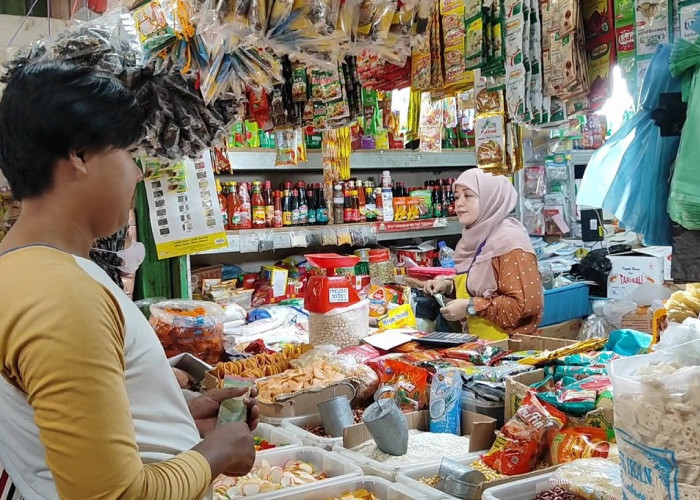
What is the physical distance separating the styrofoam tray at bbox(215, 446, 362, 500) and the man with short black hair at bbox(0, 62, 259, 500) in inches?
26.4

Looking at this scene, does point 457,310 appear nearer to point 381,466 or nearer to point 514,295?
point 514,295

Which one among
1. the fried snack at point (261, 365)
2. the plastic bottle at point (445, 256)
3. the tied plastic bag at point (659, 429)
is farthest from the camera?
the plastic bottle at point (445, 256)

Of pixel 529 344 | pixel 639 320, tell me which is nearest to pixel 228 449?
pixel 529 344

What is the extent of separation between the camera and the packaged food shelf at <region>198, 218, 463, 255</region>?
15.0 ft

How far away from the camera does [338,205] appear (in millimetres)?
5168

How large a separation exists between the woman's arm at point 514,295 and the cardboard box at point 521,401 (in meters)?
1.24

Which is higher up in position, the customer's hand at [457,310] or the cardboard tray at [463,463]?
the customer's hand at [457,310]

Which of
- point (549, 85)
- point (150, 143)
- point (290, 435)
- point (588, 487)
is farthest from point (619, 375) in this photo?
point (150, 143)

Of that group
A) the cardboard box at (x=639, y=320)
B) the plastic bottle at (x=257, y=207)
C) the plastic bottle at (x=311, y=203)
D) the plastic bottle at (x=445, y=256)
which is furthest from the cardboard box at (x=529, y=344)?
the plastic bottle at (x=445, y=256)

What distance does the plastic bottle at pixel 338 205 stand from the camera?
5.14 m

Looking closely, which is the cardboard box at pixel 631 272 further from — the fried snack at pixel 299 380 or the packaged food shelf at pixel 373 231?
the fried snack at pixel 299 380

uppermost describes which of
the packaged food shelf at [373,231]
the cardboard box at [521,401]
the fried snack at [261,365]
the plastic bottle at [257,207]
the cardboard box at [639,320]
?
the plastic bottle at [257,207]

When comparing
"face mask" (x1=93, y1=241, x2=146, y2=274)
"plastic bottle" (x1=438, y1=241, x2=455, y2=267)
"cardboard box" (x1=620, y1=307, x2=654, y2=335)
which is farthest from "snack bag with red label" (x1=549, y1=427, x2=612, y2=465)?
"plastic bottle" (x1=438, y1=241, x2=455, y2=267)

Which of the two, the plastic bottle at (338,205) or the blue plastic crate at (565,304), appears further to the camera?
the plastic bottle at (338,205)
